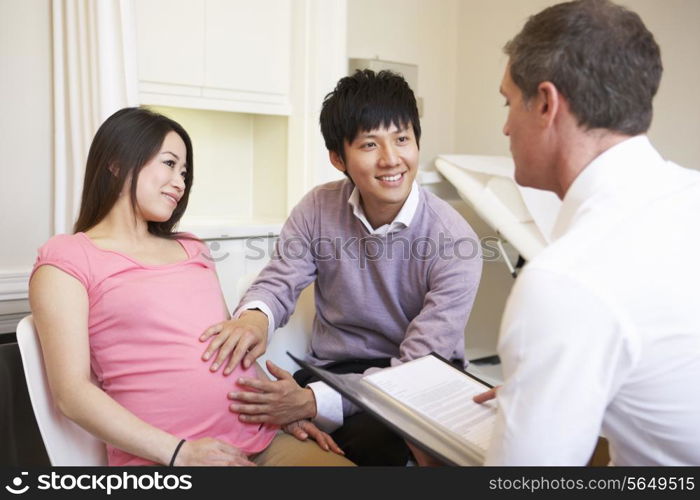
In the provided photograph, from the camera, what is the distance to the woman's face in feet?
4.06

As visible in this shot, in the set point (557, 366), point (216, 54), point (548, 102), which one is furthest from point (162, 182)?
point (216, 54)

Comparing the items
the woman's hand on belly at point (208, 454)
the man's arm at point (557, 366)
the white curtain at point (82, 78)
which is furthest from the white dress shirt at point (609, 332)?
the white curtain at point (82, 78)

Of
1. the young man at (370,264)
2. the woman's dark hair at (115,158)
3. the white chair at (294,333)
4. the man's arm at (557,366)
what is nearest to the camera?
the man's arm at (557,366)

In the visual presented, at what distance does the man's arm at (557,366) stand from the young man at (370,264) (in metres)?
0.63

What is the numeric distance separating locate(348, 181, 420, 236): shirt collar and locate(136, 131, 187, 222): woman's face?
40 centimetres

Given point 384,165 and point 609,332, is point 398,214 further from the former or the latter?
point 609,332

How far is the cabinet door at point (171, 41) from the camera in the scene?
82.0 inches

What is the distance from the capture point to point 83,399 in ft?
3.30

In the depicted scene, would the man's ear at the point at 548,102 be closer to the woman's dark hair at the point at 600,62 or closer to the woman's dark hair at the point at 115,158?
the woman's dark hair at the point at 600,62

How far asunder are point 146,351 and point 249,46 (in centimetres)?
150

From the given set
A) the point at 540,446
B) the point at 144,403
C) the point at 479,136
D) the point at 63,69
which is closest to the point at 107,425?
the point at 144,403

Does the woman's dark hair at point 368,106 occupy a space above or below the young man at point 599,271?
above
